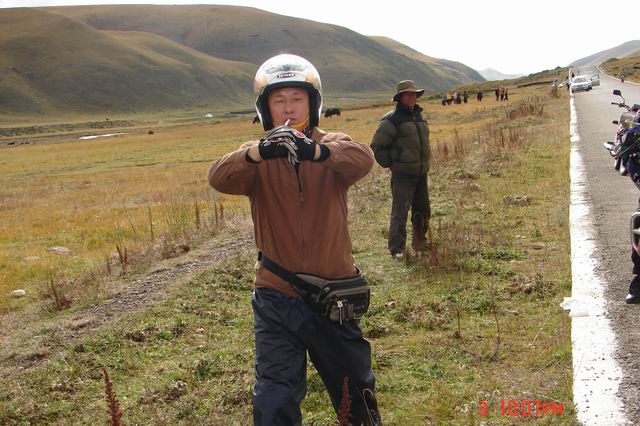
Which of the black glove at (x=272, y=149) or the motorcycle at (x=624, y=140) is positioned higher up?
the black glove at (x=272, y=149)

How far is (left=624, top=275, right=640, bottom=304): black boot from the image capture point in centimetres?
495

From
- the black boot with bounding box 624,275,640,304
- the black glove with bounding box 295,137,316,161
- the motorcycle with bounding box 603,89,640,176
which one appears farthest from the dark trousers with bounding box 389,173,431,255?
the black glove with bounding box 295,137,316,161

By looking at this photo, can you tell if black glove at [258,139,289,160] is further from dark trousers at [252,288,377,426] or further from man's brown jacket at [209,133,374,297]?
dark trousers at [252,288,377,426]

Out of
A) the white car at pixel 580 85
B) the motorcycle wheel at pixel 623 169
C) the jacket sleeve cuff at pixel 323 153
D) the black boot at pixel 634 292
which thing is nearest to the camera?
the jacket sleeve cuff at pixel 323 153

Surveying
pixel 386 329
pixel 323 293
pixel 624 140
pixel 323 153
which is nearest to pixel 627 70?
pixel 624 140

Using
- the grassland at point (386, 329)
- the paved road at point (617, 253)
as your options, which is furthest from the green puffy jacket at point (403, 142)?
the paved road at point (617, 253)

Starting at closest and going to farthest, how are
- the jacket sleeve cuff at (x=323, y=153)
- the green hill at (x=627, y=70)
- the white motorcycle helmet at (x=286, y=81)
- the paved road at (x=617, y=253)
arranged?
the jacket sleeve cuff at (x=323, y=153), the white motorcycle helmet at (x=286, y=81), the paved road at (x=617, y=253), the green hill at (x=627, y=70)

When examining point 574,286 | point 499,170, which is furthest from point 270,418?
point 499,170

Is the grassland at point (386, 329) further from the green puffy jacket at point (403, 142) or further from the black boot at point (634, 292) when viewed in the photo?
the green puffy jacket at point (403, 142)

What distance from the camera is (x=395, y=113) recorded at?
7.52 m

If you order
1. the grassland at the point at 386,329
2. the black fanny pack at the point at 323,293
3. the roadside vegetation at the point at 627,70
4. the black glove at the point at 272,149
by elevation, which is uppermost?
the roadside vegetation at the point at 627,70

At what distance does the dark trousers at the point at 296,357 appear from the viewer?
2859 mm

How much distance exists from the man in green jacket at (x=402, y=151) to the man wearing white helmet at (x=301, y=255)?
4.28 metres

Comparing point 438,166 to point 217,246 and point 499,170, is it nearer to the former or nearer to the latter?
point 499,170
